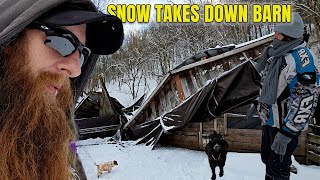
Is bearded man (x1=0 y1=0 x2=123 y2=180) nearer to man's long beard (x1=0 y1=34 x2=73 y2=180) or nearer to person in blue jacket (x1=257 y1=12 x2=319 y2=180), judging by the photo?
man's long beard (x1=0 y1=34 x2=73 y2=180)

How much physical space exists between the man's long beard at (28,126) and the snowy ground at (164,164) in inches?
194

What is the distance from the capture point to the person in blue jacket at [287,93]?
9.13ft

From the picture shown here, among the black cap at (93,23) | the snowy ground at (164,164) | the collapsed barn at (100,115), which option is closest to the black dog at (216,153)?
the snowy ground at (164,164)

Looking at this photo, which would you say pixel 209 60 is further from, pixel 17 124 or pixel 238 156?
pixel 17 124

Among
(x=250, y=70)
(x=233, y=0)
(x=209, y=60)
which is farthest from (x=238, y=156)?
(x=233, y=0)

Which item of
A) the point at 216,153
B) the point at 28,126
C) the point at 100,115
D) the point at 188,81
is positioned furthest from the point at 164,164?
the point at 28,126

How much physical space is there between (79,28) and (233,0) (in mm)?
30292

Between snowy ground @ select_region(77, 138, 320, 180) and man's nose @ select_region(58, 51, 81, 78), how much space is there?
4928 millimetres

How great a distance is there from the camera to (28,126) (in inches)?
32.8

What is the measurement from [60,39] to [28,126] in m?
0.26

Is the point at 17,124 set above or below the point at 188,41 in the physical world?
below

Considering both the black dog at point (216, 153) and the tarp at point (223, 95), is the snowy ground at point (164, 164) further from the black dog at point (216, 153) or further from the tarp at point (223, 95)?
the tarp at point (223, 95)

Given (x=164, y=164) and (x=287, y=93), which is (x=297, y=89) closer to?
(x=287, y=93)

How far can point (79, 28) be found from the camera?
3.21 feet
